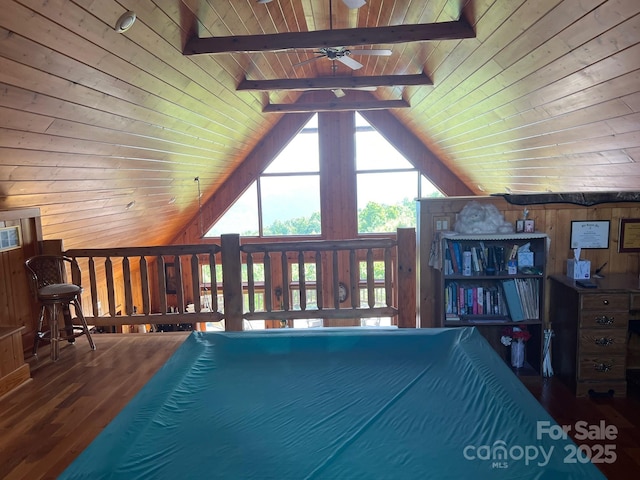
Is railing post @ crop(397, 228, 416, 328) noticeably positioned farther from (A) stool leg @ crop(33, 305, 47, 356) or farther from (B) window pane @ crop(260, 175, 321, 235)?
(B) window pane @ crop(260, 175, 321, 235)

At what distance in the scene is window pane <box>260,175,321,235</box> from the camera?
8.48 metres

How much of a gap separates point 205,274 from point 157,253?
5296 mm

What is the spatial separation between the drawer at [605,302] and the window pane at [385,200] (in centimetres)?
545

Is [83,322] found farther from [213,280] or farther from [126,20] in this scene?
[126,20]

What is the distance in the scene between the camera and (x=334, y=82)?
4.96m

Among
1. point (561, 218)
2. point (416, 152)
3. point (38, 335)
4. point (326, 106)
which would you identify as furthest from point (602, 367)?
point (416, 152)

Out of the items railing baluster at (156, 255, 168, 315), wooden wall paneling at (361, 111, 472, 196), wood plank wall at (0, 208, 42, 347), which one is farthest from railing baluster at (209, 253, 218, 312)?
wooden wall paneling at (361, 111, 472, 196)

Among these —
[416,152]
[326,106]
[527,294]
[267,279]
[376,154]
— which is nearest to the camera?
[527,294]

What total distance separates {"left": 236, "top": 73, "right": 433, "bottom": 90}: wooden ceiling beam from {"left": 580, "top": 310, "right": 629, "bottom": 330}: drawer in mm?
2937

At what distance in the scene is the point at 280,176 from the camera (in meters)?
8.48

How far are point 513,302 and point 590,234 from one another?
0.85 metres

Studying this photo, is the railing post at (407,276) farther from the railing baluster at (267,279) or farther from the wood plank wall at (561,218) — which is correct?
the railing baluster at (267,279)

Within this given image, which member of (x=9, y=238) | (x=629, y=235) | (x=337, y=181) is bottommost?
(x=629, y=235)

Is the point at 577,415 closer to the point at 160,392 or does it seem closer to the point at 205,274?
the point at 160,392
